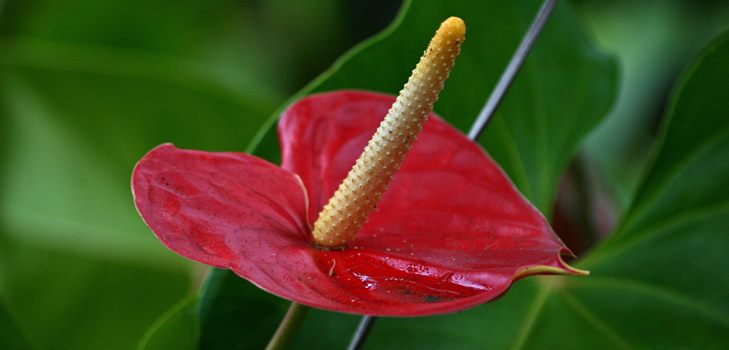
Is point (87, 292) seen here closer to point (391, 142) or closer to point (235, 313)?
point (235, 313)

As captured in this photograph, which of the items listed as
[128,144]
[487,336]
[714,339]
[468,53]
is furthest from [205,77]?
[714,339]

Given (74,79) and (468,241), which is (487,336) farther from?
(74,79)

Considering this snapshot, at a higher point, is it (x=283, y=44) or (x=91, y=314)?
(x=283, y=44)

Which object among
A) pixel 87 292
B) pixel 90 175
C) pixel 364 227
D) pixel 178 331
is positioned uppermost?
pixel 364 227

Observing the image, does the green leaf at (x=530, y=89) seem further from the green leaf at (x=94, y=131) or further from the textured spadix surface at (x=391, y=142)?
the green leaf at (x=94, y=131)

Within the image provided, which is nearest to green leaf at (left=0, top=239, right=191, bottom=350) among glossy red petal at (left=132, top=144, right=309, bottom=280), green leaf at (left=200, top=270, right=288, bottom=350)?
green leaf at (left=200, top=270, right=288, bottom=350)

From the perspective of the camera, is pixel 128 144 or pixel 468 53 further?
pixel 128 144

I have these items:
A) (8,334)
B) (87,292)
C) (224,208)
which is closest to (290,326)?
(224,208)
